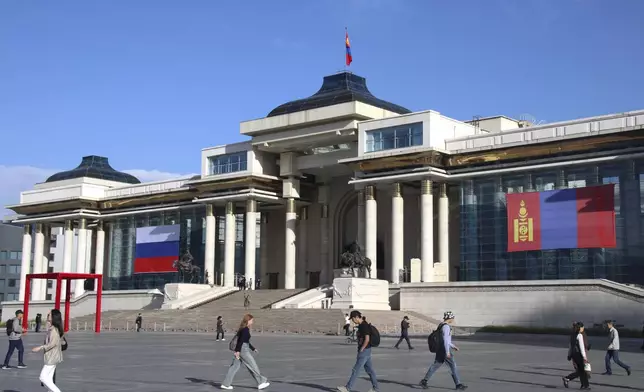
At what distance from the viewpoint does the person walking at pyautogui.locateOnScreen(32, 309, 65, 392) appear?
15.5 m

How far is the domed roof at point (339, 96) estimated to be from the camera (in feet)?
Answer: 217

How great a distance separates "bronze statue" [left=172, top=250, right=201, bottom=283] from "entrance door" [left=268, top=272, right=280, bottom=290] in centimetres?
733

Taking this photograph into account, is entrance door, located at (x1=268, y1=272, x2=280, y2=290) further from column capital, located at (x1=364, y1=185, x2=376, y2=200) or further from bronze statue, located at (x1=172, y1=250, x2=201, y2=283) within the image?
column capital, located at (x1=364, y1=185, x2=376, y2=200)

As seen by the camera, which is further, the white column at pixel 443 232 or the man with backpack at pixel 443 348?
the white column at pixel 443 232

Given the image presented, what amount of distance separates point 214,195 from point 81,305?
16.0 meters

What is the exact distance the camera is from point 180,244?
260ft

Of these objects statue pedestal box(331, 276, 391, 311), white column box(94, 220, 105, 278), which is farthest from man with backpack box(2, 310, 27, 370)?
white column box(94, 220, 105, 278)

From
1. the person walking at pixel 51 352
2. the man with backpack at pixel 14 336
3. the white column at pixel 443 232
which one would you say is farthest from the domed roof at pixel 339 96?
the person walking at pixel 51 352

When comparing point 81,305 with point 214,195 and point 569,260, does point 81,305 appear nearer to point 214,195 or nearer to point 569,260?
point 214,195

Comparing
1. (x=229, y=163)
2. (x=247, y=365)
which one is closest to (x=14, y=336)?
(x=247, y=365)

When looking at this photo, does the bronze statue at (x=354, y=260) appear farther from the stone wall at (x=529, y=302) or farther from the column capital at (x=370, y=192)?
the column capital at (x=370, y=192)

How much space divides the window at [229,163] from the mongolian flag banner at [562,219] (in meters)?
23.7

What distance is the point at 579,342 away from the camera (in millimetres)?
19062

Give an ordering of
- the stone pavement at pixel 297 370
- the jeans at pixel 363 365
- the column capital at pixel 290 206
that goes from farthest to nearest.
A: the column capital at pixel 290 206 < the stone pavement at pixel 297 370 < the jeans at pixel 363 365
